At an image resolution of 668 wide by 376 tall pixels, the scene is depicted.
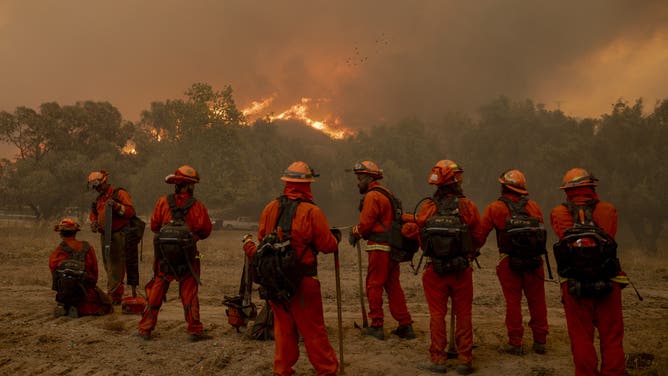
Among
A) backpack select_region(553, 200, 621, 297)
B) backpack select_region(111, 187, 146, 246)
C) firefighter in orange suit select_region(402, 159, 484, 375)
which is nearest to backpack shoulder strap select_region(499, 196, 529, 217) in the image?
firefighter in orange suit select_region(402, 159, 484, 375)

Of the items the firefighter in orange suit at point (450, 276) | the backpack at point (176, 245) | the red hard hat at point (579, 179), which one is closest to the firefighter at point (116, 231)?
the backpack at point (176, 245)

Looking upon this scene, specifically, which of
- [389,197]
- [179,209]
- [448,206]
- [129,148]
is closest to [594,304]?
[448,206]

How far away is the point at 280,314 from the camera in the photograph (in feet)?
16.9

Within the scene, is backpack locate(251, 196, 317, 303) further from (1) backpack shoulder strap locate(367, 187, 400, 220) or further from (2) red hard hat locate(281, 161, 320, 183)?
(1) backpack shoulder strap locate(367, 187, 400, 220)

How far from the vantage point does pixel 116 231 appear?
8.98m

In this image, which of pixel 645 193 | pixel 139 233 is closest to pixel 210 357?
pixel 139 233

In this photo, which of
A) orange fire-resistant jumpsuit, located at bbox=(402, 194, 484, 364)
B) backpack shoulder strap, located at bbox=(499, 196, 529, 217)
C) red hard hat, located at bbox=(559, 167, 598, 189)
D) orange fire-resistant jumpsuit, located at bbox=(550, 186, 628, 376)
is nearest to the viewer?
orange fire-resistant jumpsuit, located at bbox=(550, 186, 628, 376)

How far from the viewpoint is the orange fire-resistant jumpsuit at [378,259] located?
274 inches

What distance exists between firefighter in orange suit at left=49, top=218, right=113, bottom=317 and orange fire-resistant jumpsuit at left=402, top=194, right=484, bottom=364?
587 cm

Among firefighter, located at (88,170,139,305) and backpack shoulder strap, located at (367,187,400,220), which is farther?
firefighter, located at (88,170,139,305)

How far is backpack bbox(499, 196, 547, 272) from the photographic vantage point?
6.08 metres

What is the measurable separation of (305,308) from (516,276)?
3.11m

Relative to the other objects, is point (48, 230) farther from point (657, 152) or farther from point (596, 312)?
point (657, 152)

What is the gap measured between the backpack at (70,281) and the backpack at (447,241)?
234 inches
